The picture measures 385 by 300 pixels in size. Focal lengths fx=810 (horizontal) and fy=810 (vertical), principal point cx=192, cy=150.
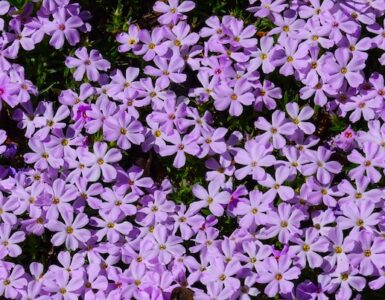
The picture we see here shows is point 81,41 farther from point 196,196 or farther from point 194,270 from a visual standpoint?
point 194,270

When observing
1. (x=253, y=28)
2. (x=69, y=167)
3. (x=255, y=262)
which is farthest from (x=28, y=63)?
(x=255, y=262)

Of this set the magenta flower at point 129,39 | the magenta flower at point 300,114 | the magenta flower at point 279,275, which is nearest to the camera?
the magenta flower at point 279,275

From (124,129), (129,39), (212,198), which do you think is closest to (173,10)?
(129,39)

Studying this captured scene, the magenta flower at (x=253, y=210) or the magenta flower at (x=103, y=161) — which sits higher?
the magenta flower at (x=103, y=161)

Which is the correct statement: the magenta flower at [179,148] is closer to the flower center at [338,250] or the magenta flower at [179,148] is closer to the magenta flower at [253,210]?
the magenta flower at [253,210]

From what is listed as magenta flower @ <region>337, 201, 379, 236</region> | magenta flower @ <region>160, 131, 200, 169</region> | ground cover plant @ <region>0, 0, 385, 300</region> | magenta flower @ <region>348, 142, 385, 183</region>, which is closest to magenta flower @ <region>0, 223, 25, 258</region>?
ground cover plant @ <region>0, 0, 385, 300</region>

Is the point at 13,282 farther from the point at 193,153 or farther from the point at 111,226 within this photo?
the point at 193,153

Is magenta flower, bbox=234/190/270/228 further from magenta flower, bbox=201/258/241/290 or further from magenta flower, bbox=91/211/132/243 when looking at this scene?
magenta flower, bbox=91/211/132/243

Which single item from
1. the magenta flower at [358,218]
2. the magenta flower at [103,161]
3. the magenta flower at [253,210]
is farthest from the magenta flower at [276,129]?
the magenta flower at [103,161]
